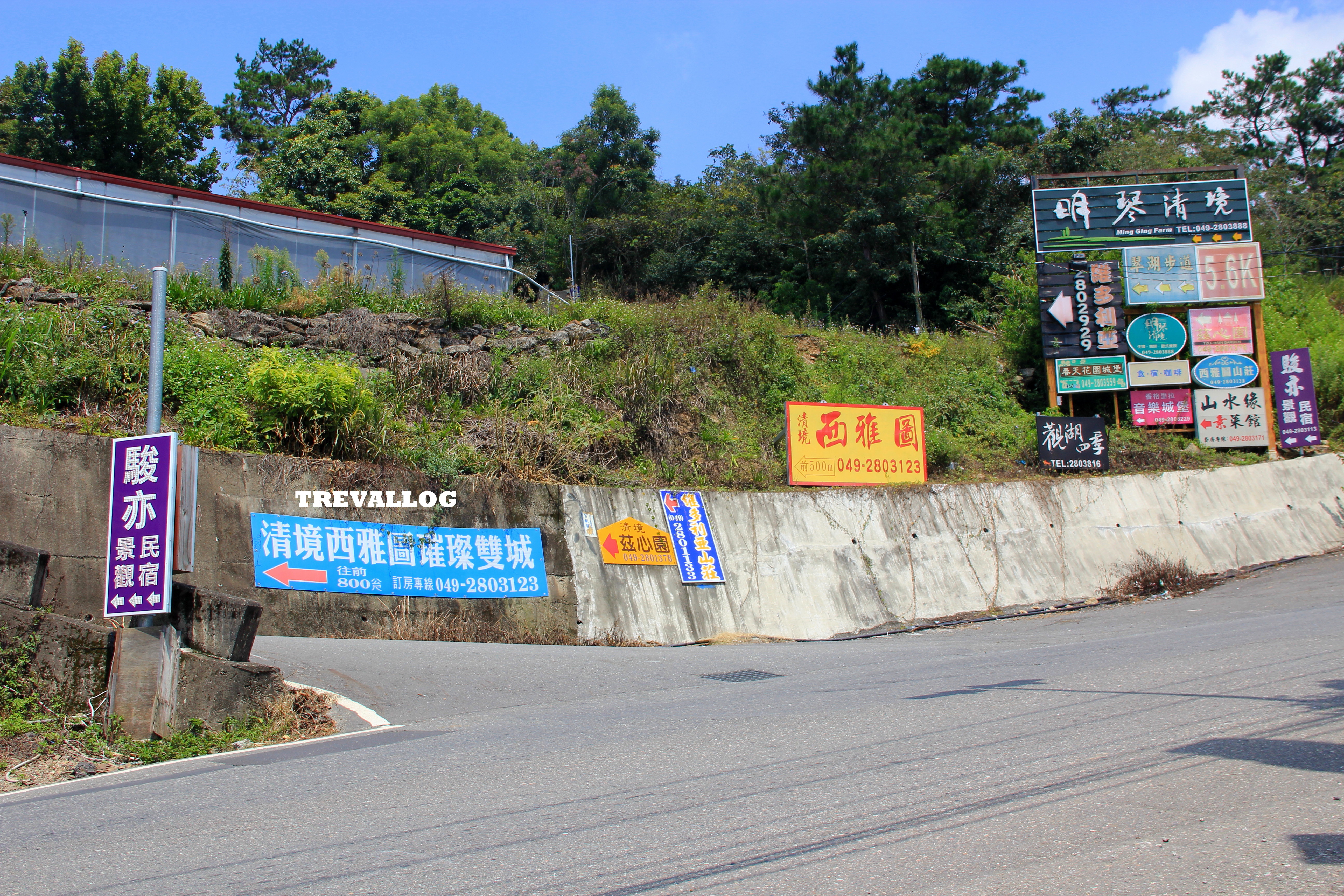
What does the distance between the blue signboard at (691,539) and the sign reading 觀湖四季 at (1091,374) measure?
500 inches

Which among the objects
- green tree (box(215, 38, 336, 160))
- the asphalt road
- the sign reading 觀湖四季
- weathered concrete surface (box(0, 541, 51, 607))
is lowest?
the asphalt road

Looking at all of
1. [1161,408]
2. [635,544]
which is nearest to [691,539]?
[635,544]

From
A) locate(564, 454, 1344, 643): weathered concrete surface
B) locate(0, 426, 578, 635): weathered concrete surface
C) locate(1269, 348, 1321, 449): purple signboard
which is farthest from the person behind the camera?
locate(1269, 348, 1321, 449): purple signboard

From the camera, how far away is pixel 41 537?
11.8m

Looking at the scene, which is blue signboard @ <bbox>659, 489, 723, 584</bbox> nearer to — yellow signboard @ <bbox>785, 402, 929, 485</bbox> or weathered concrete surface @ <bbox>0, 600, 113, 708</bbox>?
yellow signboard @ <bbox>785, 402, 929, 485</bbox>

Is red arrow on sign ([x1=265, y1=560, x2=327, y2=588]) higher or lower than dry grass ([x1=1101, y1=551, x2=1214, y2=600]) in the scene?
higher

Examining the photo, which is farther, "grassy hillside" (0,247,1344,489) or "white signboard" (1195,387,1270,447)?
"white signboard" (1195,387,1270,447)

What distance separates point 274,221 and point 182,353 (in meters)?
8.50

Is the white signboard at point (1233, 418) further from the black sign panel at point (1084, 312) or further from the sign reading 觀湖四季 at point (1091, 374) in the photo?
the black sign panel at point (1084, 312)

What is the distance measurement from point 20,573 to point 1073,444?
67.8ft

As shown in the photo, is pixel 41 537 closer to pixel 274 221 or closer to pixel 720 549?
pixel 720 549

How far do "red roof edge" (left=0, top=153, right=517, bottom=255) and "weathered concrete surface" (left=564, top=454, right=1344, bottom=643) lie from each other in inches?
493

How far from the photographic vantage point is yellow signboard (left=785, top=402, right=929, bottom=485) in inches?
714

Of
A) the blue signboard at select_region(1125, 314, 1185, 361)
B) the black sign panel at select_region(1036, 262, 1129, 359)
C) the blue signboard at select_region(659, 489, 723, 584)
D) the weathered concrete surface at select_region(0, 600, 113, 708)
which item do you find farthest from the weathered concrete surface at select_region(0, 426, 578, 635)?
the blue signboard at select_region(1125, 314, 1185, 361)
